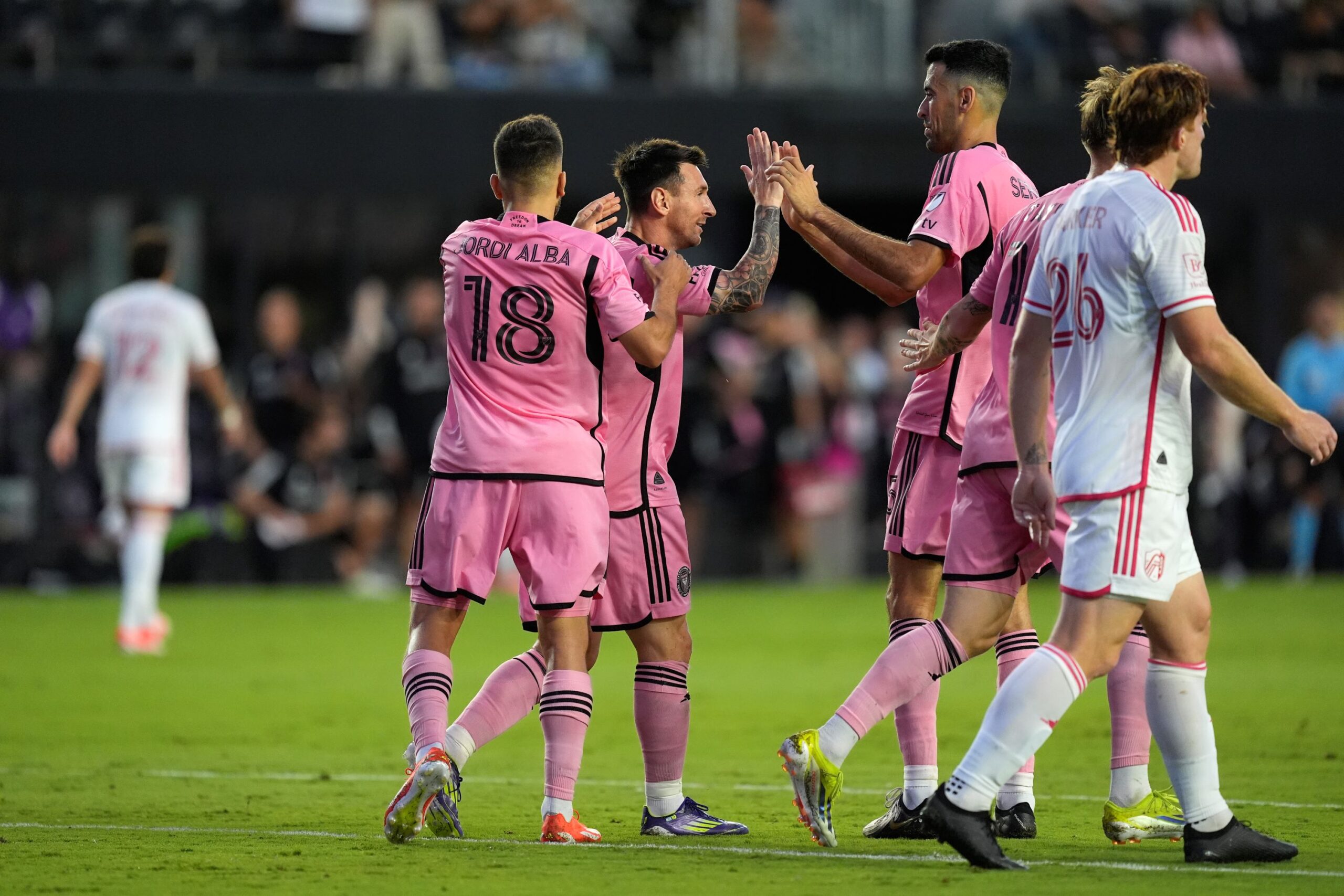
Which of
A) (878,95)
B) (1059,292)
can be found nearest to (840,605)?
(878,95)

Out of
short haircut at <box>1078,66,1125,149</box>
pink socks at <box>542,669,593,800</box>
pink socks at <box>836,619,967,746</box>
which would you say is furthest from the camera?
pink socks at <box>542,669,593,800</box>

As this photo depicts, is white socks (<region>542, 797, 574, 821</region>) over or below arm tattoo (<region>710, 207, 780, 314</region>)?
below

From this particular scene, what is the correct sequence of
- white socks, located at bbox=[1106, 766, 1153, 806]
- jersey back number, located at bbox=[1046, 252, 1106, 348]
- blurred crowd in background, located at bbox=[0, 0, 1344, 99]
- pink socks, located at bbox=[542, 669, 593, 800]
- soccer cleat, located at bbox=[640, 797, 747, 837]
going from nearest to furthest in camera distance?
1. jersey back number, located at bbox=[1046, 252, 1106, 348]
2. pink socks, located at bbox=[542, 669, 593, 800]
3. white socks, located at bbox=[1106, 766, 1153, 806]
4. soccer cleat, located at bbox=[640, 797, 747, 837]
5. blurred crowd in background, located at bbox=[0, 0, 1344, 99]

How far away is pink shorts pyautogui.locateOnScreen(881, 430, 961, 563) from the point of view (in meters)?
6.35

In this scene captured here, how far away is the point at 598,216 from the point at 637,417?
0.75 m

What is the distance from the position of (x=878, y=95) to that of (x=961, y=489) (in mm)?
15703

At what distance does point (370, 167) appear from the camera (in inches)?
819

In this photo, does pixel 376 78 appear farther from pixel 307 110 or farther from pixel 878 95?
pixel 878 95

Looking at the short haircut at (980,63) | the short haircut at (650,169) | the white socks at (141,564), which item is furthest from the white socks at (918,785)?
the white socks at (141,564)

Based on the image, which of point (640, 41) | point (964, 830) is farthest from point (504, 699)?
point (640, 41)

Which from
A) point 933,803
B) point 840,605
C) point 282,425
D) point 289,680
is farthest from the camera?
point 282,425

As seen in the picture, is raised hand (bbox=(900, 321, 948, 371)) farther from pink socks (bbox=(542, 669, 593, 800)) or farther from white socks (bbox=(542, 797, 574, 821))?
white socks (bbox=(542, 797, 574, 821))

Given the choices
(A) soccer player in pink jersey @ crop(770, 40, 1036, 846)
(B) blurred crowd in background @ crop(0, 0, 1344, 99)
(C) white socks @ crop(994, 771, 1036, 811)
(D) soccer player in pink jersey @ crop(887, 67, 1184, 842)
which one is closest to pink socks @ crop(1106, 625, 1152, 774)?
(D) soccer player in pink jersey @ crop(887, 67, 1184, 842)

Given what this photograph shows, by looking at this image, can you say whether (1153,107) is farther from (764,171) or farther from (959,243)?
(764,171)
